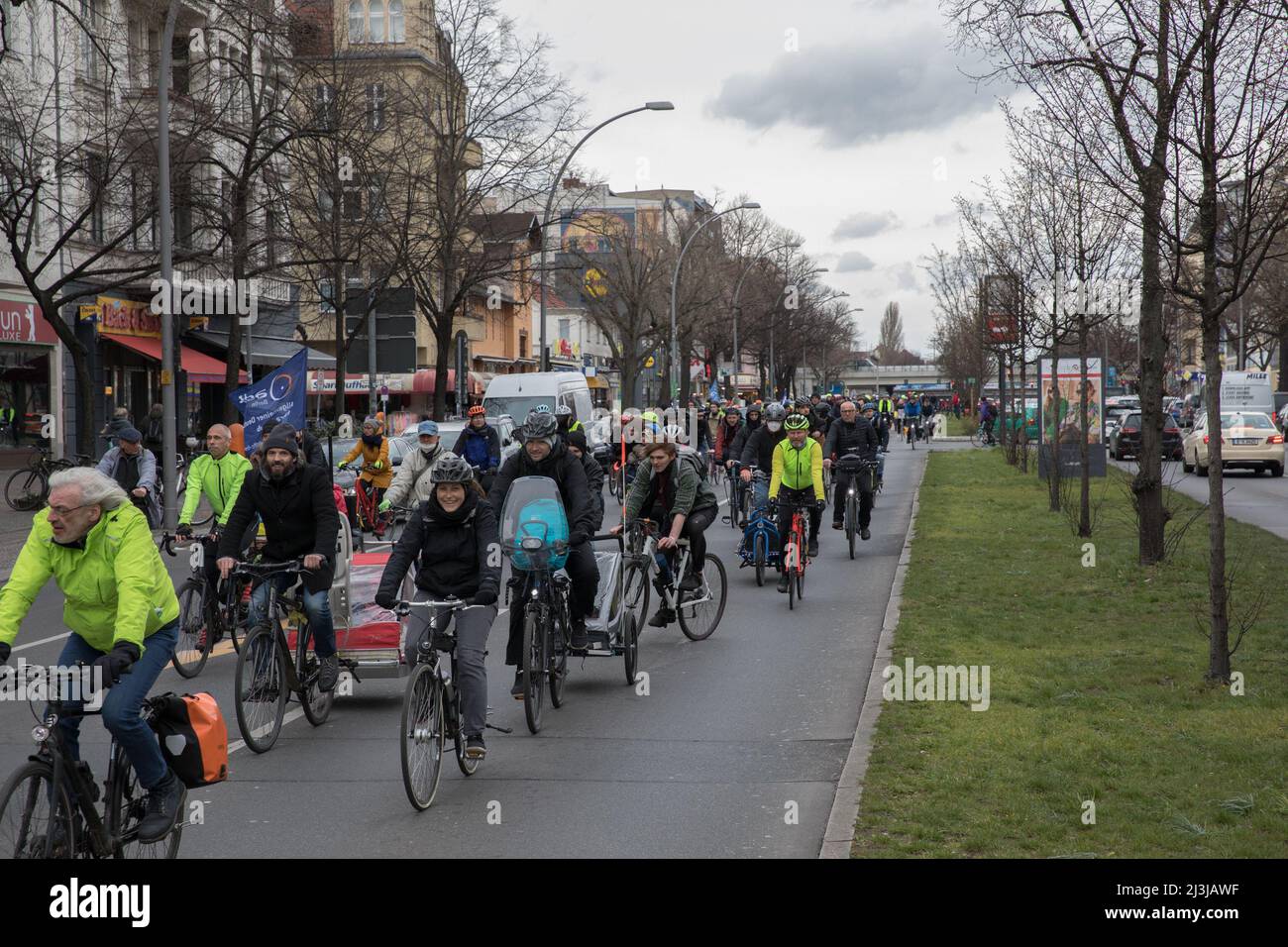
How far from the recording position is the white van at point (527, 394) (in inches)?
1332

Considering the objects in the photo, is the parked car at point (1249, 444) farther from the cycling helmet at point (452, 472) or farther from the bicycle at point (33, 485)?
the cycling helmet at point (452, 472)

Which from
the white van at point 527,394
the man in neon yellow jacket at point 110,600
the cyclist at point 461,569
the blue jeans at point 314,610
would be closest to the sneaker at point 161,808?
the man in neon yellow jacket at point 110,600

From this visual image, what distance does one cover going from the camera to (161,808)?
564 cm

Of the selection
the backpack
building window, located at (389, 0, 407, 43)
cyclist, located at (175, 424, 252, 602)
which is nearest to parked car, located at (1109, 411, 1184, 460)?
building window, located at (389, 0, 407, 43)

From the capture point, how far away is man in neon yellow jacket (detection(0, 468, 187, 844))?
5410 mm

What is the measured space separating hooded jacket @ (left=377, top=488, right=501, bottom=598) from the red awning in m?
27.0

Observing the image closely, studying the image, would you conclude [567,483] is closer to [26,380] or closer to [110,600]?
[110,600]

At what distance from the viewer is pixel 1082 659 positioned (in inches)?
397

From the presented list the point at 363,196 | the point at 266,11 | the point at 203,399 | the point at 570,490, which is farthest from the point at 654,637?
the point at 203,399

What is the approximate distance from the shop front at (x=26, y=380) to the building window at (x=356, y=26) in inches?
393

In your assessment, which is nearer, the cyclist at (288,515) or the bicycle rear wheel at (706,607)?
the cyclist at (288,515)

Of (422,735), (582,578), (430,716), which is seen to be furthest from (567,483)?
(422,735)

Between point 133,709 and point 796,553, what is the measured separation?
9.14 metres
